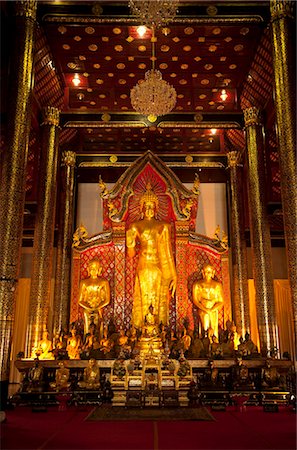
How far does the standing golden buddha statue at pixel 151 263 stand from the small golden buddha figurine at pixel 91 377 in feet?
9.92

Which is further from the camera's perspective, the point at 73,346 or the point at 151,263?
the point at 151,263

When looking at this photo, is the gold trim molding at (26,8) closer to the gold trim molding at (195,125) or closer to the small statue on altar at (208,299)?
the gold trim molding at (195,125)

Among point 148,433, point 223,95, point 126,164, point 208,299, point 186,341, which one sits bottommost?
point 148,433

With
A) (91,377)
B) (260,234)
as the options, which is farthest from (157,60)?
(91,377)

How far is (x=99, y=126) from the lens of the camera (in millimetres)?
10766

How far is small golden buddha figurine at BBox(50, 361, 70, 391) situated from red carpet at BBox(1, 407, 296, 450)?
1.15m

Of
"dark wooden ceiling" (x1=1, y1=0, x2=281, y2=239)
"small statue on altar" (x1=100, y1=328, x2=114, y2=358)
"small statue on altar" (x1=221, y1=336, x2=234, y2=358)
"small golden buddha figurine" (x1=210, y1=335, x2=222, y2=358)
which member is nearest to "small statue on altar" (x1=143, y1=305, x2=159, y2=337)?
"small statue on altar" (x1=100, y1=328, x2=114, y2=358)

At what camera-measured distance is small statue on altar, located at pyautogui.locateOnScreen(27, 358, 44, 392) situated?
6.79 m

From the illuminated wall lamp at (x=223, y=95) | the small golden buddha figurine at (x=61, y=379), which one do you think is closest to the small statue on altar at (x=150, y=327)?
the small golden buddha figurine at (x=61, y=379)

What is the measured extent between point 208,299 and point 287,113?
195 inches

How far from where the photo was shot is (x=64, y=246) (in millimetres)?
11500

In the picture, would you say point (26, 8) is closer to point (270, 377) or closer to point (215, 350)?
point (215, 350)

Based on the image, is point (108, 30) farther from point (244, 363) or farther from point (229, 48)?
point (244, 363)

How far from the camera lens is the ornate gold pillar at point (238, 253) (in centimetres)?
1091
